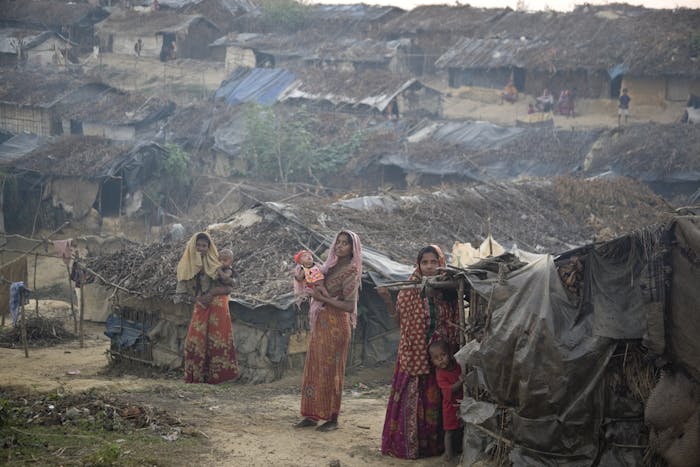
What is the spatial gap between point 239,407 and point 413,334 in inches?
103

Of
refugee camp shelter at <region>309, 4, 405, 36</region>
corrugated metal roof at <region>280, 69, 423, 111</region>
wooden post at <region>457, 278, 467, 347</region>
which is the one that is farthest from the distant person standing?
wooden post at <region>457, 278, 467, 347</region>

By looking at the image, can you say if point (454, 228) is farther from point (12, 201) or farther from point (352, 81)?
point (352, 81)

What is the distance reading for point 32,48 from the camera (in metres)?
40.2

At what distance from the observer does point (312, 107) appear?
104 ft

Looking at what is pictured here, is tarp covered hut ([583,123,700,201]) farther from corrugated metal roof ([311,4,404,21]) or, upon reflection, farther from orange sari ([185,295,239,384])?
corrugated metal roof ([311,4,404,21])

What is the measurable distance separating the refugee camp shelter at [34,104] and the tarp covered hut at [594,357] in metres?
29.8

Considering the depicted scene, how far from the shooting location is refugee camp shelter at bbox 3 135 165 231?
24641 mm

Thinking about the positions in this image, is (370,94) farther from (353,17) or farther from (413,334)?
(413,334)

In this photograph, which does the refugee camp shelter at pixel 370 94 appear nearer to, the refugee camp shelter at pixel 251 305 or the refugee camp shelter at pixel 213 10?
the refugee camp shelter at pixel 213 10

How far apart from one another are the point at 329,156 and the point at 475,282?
810 inches

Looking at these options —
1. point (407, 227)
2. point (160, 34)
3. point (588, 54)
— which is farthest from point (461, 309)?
point (160, 34)

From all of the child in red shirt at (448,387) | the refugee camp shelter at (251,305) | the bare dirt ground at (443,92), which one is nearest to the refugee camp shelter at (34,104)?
the bare dirt ground at (443,92)

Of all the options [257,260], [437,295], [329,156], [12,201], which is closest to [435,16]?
[329,156]

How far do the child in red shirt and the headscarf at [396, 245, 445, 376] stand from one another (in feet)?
0.32
